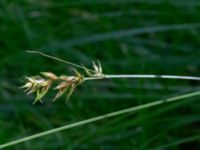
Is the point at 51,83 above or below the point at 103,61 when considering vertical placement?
above

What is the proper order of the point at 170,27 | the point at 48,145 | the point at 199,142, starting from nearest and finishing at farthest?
the point at 48,145 → the point at 199,142 → the point at 170,27

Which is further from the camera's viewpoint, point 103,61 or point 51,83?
point 103,61

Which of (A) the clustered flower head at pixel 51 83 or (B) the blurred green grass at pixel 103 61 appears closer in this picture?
(A) the clustered flower head at pixel 51 83

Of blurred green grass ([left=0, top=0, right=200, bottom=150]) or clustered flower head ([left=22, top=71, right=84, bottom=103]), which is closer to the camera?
clustered flower head ([left=22, top=71, right=84, bottom=103])

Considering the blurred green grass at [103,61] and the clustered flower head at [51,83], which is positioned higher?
the clustered flower head at [51,83]

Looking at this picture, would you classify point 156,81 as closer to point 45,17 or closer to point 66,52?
point 66,52

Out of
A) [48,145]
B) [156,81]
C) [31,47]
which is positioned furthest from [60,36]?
[48,145]

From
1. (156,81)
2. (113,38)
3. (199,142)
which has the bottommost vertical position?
(199,142)

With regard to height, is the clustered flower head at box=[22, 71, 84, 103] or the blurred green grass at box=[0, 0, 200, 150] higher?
the clustered flower head at box=[22, 71, 84, 103]
